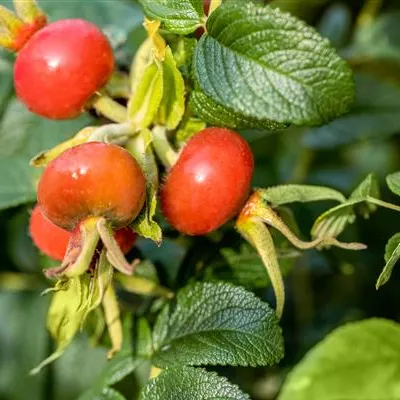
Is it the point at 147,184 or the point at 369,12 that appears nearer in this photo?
the point at 147,184

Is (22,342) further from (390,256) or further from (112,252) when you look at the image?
(390,256)

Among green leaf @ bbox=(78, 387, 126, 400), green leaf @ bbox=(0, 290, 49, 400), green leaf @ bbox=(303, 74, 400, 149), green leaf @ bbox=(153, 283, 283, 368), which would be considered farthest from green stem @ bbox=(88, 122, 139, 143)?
green leaf @ bbox=(303, 74, 400, 149)

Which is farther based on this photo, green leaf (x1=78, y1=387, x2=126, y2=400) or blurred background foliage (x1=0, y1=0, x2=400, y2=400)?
blurred background foliage (x1=0, y1=0, x2=400, y2=400)

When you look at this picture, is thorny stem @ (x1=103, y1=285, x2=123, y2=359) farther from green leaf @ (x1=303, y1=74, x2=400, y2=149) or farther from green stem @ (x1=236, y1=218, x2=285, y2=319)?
green leaf @ (x1=303, y1=74, x2=400, y2=149)

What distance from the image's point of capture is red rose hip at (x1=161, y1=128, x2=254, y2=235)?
98cm

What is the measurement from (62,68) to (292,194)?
1.10ft

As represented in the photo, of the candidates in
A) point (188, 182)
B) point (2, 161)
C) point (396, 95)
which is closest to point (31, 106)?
point (188, 182)

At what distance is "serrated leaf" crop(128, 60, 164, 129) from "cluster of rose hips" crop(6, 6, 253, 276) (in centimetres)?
6

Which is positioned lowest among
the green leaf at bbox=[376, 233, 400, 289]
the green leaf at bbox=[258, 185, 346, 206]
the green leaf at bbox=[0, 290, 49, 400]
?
the green leaf at bbox=[0, 290, 49, 400]

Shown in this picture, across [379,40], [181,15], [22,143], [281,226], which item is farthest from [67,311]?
[379,40]

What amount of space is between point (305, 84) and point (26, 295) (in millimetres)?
984

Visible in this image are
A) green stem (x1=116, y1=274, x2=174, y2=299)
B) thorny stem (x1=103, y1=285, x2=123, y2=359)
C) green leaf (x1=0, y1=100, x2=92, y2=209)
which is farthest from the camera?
green leaf (x1=0, y1=100, x2=92, y2=209)

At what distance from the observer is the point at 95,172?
2.94 ft

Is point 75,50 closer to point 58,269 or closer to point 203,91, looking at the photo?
point 203,91
